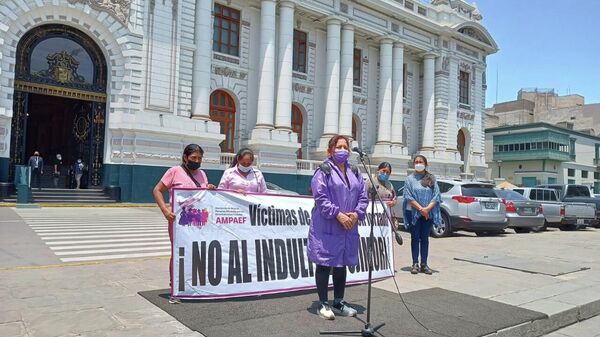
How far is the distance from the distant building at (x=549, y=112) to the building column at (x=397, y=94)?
38.7m

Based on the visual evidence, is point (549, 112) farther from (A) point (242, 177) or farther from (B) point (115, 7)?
(A) point (242, 177)

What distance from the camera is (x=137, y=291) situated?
18.8 feet

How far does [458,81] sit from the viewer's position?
132 ft

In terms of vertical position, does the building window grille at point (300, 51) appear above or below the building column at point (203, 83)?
above

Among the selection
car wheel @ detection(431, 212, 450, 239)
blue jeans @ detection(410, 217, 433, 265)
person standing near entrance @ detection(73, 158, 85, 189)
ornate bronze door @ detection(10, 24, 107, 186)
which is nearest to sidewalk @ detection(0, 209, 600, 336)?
blue jeans @ detection(410, 217, 433, 265)

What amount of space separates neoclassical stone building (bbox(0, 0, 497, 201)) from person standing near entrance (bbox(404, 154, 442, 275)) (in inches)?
668

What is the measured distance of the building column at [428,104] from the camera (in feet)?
125

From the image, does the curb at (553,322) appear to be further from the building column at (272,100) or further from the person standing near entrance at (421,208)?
the building column at (272,100)

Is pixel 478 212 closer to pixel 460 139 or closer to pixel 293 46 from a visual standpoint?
pixel 293 46

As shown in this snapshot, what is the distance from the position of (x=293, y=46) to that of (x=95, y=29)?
12.4m

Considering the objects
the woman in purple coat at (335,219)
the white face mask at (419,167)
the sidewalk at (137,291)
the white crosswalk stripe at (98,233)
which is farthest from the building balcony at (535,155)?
the woman in purple coat at (335,219)

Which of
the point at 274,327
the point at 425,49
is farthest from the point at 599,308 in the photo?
the point at 425,49

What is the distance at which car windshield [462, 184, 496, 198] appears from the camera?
13.9 meters

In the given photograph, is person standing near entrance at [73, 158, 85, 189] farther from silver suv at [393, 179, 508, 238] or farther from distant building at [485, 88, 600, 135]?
distant building at [485, 88, 600, 135]
